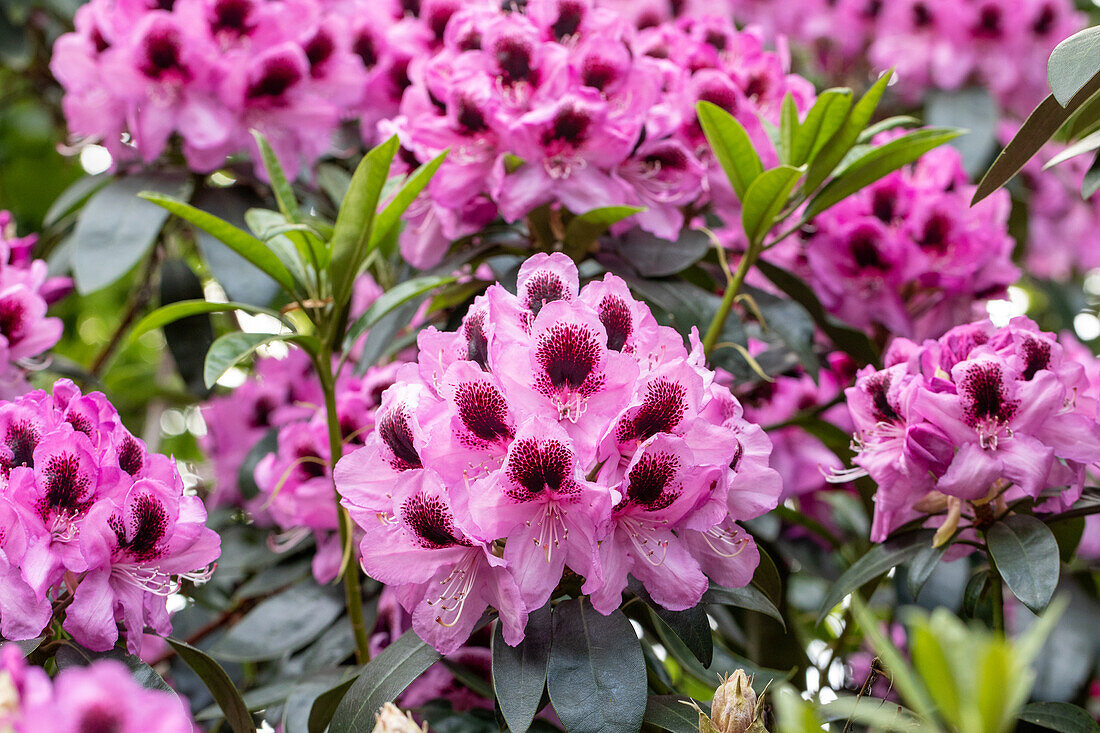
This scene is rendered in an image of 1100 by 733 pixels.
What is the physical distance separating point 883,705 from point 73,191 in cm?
152

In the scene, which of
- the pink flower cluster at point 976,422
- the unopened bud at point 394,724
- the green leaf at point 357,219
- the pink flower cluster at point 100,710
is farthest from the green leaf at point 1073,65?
the pink flower cluster at point 100,710

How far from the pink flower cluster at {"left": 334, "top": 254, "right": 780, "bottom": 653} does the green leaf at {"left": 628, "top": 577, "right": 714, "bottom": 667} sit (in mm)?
39

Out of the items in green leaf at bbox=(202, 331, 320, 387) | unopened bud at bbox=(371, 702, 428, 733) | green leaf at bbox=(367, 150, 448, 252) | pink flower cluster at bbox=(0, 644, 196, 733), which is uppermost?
pink flower cluster at bbox=(0, 644, 196, 733)

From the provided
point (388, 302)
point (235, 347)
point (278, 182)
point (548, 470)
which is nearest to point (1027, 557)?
point (548, 470)

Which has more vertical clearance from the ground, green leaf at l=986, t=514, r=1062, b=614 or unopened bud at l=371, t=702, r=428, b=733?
unopened bud at l=371, t=702, r=428, b=733

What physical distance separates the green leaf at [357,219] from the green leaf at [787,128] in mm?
486

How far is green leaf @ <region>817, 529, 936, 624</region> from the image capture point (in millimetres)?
1140

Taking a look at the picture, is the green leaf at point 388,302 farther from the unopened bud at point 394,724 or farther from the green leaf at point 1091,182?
the green leaf at point 1091,182

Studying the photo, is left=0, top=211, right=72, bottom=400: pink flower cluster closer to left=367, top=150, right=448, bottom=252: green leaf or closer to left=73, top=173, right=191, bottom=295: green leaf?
left=73, top=173, right=191, bottom=295: green leaf

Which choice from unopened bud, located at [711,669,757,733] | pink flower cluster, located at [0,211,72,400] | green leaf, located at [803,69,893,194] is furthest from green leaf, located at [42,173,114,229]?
unopened bud, located at [711,669,757,733]

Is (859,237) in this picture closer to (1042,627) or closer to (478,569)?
(478,569)

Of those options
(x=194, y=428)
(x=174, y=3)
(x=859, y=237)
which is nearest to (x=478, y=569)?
(x=859, y=237)

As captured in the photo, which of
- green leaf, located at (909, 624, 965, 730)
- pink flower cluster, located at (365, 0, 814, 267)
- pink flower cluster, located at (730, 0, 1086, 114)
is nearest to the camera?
green leaf, located at (909, 624, 965, 730)

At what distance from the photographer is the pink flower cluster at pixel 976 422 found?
1.05 meters
